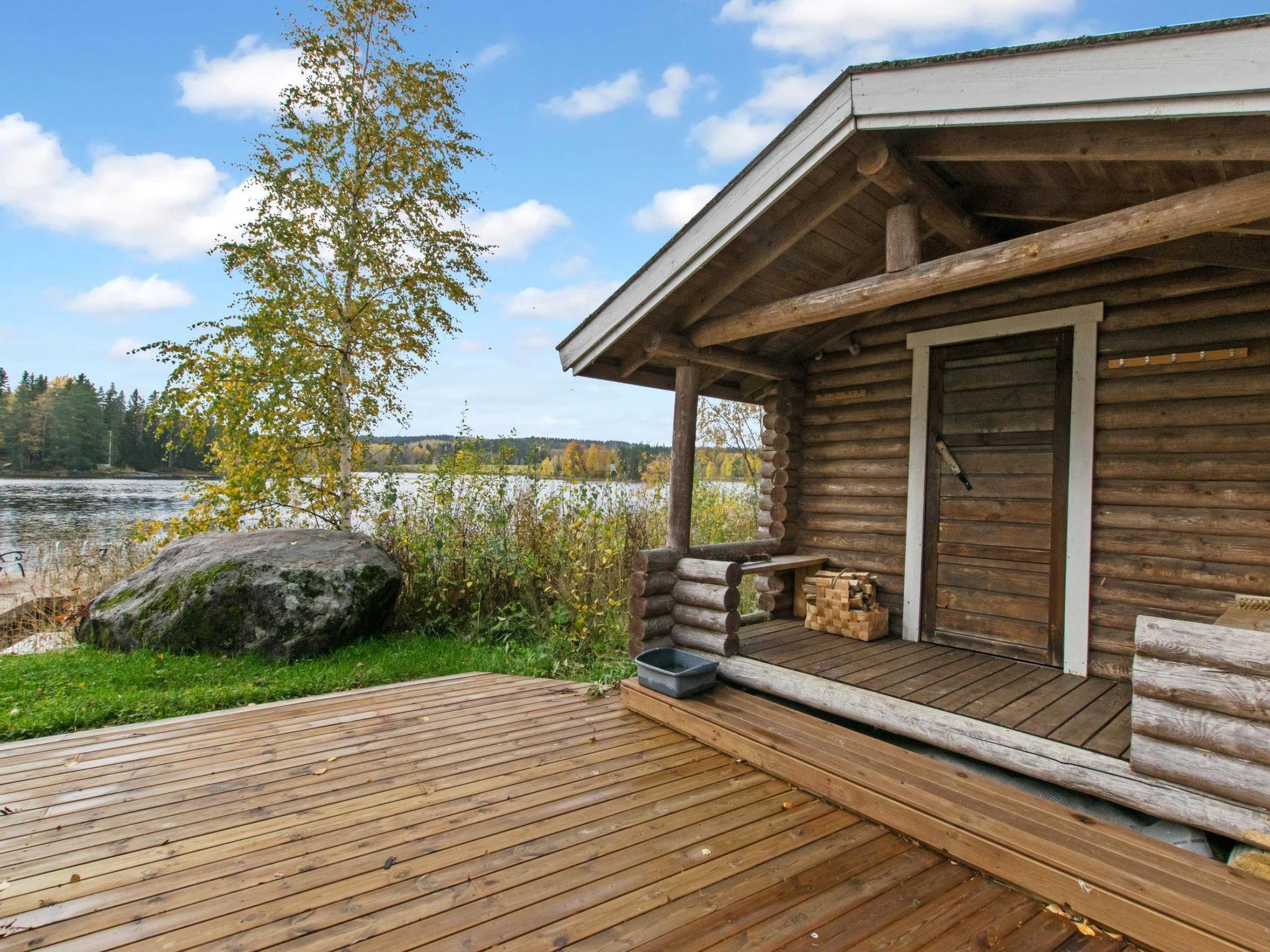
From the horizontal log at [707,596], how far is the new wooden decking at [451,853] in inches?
37.7

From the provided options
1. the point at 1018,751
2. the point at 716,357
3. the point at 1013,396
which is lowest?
the point at 1018,751

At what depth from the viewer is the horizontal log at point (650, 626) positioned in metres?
4.41

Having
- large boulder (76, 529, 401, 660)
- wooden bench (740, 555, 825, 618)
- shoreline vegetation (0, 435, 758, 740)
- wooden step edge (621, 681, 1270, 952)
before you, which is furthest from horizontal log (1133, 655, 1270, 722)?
large boulder (76, 529, 401, 660)

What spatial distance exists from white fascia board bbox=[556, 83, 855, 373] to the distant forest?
28436 millimetres

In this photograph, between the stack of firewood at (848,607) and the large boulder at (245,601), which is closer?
the stack of firewood at (848,607)

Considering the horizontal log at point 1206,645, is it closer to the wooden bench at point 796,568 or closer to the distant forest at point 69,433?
the wooden bench at point 796,568

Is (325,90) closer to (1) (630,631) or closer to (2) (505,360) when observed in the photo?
(2) (505,360)

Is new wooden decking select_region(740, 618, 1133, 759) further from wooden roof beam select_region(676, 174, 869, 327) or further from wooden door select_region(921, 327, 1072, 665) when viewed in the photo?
wooden roof beam select_region(676, 174, 869, 327)

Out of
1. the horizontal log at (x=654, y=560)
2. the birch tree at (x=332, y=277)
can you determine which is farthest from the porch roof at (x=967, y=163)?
the birch tree at (x=332, y=277)

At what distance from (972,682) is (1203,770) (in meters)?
1.38

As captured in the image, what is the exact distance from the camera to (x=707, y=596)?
4301mm

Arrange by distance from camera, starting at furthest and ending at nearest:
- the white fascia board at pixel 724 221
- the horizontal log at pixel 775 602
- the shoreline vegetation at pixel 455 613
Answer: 1. the horizontal log at pixel 775 602
2. the shoreline vegetation at pixel 455 613
3. the white fascia board at pixel 724 221

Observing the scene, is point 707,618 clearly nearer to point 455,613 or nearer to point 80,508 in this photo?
point 455,613

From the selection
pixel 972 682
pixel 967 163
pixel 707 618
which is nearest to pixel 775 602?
pixel 707 618
